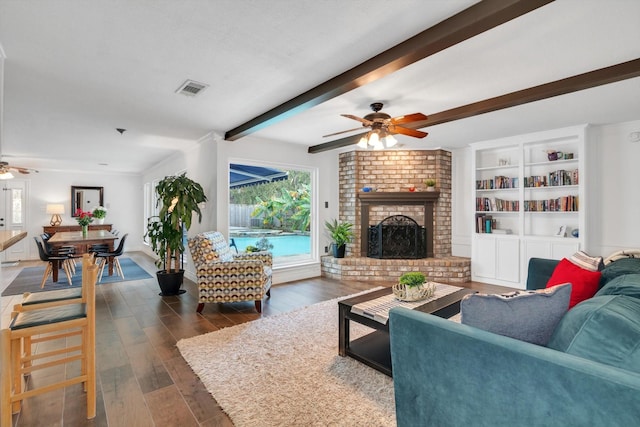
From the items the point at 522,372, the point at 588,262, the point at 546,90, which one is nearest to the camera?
the point at 522,372

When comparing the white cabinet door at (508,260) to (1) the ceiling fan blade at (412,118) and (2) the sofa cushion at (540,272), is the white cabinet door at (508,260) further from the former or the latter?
(1) the ceiling fan blade at (412,118)

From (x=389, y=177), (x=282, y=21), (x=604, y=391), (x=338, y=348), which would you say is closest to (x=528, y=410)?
(x=604, y=391)

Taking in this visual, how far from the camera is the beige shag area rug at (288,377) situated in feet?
6.09

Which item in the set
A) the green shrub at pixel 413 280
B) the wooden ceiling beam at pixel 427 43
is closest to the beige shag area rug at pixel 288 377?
the green shrub at pixel 413 280

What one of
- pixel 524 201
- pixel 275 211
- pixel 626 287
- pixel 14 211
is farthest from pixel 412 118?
pixel 14 211

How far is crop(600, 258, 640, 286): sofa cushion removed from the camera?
191 centimetres

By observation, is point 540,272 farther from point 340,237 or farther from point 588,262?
point 340,237

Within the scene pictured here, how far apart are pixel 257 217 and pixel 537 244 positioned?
4.77 meters

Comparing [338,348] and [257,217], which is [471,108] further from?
[257,217]

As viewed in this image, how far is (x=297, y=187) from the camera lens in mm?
6129

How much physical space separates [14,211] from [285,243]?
7.06 metres

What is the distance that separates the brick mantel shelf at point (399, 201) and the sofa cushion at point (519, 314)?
4.47 metres

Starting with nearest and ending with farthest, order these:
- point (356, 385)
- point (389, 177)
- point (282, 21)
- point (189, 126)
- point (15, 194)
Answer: point (282, 21), point (356, 385), point (189, 126), point (389, 177), point (15, 194)

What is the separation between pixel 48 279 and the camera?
5.50 meters
